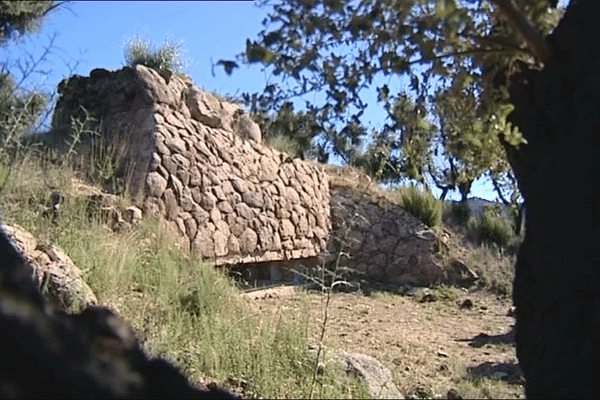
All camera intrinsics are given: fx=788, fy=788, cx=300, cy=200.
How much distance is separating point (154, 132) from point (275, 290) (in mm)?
2821

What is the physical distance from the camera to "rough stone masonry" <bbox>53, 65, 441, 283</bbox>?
36.1ft

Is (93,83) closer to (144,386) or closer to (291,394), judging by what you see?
(291,394)

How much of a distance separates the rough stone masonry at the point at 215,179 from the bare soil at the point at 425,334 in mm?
1279

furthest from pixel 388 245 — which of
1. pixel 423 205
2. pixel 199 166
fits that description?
pixel 199 166

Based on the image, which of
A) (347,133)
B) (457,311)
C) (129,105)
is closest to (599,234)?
(347,133)

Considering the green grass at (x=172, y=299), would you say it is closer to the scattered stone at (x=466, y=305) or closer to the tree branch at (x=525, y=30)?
the tree branch at (x=525, y=30)

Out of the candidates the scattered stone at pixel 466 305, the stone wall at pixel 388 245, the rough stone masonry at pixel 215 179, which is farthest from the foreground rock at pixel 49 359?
the stone wall at pixel 388 245

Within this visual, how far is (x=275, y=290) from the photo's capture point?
11.3 m

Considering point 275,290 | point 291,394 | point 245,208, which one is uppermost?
point 245,208

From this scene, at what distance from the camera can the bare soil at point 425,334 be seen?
18.3 feet

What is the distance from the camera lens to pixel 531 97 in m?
2.91

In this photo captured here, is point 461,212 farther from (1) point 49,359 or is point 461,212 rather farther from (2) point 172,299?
(1) point 49,359

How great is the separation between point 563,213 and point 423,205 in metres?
13.5

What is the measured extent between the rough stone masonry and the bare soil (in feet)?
4.20
